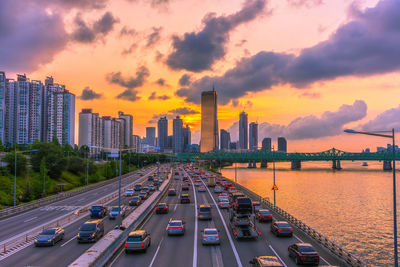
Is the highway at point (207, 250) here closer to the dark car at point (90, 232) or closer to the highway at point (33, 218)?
the dark car at point (90, 232)

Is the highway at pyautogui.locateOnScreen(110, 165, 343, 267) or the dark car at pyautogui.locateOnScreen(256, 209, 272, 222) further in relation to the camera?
the dark car at pyautogui.locateOnScreen(256, 209, 272, 222)

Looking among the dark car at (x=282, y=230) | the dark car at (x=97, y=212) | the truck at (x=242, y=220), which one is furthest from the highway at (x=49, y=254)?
the dark car at (x=282, y=230)

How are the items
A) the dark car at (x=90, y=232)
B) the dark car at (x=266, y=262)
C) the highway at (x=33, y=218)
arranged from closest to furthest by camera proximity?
the dark car at (x=266, y=262) < the dark car at (x=90, y=232) < the highway at (x=33, y=218)

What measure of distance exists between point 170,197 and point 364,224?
35.7 meters

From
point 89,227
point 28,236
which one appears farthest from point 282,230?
point 28,236

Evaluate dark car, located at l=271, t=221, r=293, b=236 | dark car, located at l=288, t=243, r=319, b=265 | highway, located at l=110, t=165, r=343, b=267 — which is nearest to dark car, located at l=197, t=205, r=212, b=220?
highway, located at l=110, t=165, r=343, b=267

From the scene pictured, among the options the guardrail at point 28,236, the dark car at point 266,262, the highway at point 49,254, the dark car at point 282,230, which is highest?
the dark car at point 266,262

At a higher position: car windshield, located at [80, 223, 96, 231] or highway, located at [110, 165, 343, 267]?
car windshield, located at [80, 223, 96, 231]

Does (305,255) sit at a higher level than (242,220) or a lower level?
lower

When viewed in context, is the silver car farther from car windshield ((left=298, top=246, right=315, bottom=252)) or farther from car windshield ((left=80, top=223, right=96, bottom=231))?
car windshield ((left=80, top=223, right=96, bottom=231))

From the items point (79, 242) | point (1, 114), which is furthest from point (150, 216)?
point (1, 114)

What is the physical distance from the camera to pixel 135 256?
23.2 m

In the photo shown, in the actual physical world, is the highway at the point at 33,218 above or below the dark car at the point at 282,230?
below

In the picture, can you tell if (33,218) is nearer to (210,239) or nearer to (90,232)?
(90,232)
